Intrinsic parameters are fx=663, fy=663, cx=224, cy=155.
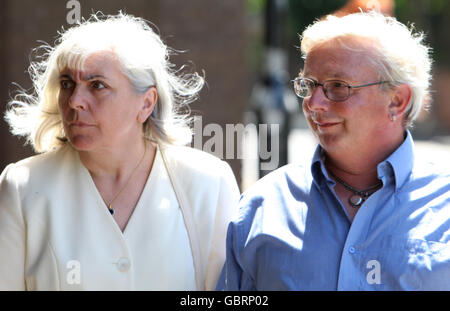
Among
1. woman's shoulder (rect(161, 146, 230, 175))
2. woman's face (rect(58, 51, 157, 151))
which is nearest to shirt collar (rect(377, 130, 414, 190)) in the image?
woman's shoulder (rect(161, 146, 230, 175))

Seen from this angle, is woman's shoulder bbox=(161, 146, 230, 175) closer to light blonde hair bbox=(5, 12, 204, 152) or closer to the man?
light blonde hair bbox=(5, 12, 204, 152)

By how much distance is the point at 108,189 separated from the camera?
288cm

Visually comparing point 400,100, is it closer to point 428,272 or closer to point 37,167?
point 428,272

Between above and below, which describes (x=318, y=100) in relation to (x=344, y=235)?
above

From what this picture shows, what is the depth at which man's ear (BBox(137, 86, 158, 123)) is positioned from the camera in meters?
2.96

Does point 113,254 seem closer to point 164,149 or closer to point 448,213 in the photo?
point 164,149

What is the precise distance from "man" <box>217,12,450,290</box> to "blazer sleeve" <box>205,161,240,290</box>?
0.09 meters

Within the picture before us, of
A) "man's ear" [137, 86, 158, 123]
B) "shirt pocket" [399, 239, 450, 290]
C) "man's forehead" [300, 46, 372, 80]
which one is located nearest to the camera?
"shirt pocket" [399, 239, 450, 290]

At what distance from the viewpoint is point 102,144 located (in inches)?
111

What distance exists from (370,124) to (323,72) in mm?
276

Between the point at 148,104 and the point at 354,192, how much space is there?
1.00m

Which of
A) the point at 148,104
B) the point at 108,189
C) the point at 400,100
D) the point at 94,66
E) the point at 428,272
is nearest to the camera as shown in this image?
the point at 428,272

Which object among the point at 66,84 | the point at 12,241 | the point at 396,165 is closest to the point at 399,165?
the point at 396,165

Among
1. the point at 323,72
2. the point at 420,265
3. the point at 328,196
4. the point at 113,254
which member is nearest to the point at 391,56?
the point at 323,72
